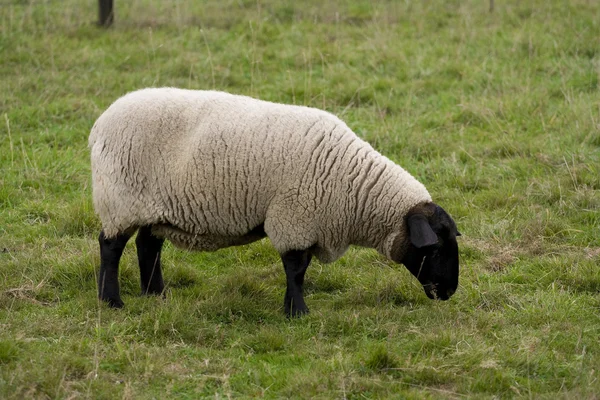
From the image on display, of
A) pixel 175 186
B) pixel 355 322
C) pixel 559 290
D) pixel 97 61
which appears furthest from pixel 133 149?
pixel 97 61

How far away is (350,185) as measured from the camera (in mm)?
5551

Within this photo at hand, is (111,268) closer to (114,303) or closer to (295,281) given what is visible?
(114,303)

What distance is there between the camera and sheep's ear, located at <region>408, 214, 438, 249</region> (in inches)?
211

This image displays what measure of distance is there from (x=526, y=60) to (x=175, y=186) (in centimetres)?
619

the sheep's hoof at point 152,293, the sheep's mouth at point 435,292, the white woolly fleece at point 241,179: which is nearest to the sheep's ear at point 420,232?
the white woolly fleece at point 241,179

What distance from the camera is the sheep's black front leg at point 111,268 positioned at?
5.65 meters

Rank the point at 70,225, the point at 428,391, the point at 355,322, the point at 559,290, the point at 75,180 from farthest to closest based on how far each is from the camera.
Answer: the point at 75,180 → the point at 70,225 → the point at 559,290 → the point at 355,322 → the point at 428,391

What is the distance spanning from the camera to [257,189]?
5.45 metres

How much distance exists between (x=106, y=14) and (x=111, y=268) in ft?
21.7

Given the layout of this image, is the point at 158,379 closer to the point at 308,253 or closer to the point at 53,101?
A: the point at 308,253

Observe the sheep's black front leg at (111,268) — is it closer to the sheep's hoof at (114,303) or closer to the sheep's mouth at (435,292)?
the sheep's hoof at (114,303)

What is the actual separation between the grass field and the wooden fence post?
14 cm

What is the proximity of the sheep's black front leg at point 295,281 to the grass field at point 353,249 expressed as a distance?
0.15 meters

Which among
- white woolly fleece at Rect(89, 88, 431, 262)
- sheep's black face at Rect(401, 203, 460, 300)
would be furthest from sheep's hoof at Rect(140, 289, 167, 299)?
sheep's black face at Rect(401, 203, 460, 300)
